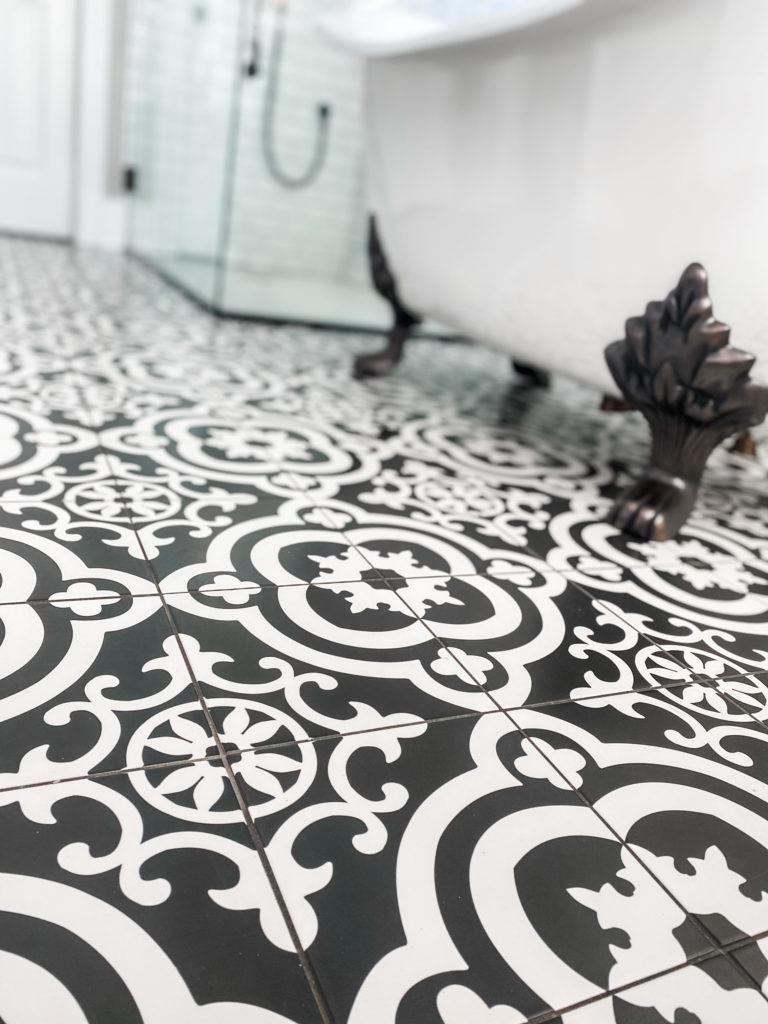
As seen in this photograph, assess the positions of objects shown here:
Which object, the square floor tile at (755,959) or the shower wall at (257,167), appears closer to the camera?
the square floor tile at (755,959)

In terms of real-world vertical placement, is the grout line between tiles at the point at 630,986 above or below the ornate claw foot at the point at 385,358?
below

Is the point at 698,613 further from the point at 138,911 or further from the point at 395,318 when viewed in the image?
the point at 395,318

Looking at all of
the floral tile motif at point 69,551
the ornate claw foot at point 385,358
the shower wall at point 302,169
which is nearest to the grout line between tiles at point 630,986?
the floral tile motif at point 69,551

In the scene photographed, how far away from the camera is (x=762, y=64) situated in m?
0.96

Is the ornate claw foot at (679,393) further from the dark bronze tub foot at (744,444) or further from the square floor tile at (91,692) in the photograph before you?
the square floor tile at (91,692)

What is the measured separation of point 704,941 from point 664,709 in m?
0.27

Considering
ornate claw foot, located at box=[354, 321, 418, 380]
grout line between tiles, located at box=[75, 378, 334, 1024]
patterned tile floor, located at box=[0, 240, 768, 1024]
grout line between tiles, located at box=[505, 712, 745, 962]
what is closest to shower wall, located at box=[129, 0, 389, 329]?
ornate claw foot, located at box=[354, 321, 418, 380]

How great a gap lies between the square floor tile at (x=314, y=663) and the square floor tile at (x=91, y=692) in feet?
0.09

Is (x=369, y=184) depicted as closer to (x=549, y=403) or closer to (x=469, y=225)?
(x=469, y=225)

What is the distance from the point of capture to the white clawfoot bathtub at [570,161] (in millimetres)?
1019

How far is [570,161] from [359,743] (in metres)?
1.03

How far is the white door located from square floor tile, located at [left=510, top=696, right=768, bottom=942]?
3.79 m

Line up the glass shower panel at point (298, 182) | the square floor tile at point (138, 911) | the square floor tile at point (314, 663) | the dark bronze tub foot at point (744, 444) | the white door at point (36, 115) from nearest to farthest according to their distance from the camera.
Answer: the square floor tile at point (138, 911), the square floor tile at point (314, 663), the dark bronze tub foot at point (744, 444), the glass shower panel at point (298, 182), the white door at point (36, 115)

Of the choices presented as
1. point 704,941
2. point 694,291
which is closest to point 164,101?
point 694,291
